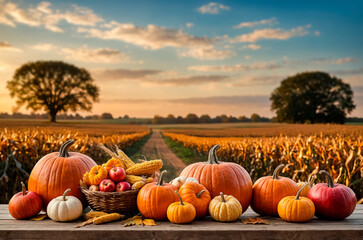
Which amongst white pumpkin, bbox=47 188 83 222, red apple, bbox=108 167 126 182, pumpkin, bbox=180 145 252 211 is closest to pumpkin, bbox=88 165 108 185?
red apple, bbox=108 167 126 182

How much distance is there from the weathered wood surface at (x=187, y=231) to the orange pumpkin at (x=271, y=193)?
414 millimetres

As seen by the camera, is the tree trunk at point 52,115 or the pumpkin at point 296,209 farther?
the tree trunk at point 52,115

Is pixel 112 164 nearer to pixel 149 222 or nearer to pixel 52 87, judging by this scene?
pixel 149 222

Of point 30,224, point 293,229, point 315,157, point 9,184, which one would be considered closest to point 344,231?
point 293,229

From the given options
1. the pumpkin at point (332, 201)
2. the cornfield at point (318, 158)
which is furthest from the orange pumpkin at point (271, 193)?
the cornfield at point (318, 158)

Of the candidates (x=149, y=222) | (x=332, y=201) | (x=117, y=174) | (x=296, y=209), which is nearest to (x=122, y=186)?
(x=117, y=174)

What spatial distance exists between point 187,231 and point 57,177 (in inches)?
65.0

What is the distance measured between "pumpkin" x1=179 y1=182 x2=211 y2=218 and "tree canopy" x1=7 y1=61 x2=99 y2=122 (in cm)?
4988

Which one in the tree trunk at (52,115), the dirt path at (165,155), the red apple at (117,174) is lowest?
the dirt path at (165,155)

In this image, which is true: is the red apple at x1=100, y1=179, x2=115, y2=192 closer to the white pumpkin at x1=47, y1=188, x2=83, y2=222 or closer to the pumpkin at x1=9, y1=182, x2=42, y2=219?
the white pumpkin at x1=47, y1=188, x2=83, y2=222

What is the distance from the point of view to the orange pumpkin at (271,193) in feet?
11.9

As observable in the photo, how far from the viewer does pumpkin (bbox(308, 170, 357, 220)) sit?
11.4 ft

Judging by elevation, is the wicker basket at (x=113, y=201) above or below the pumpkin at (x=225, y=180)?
below

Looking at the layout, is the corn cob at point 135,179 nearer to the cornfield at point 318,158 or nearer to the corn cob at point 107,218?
the corn cob at point 107,218
